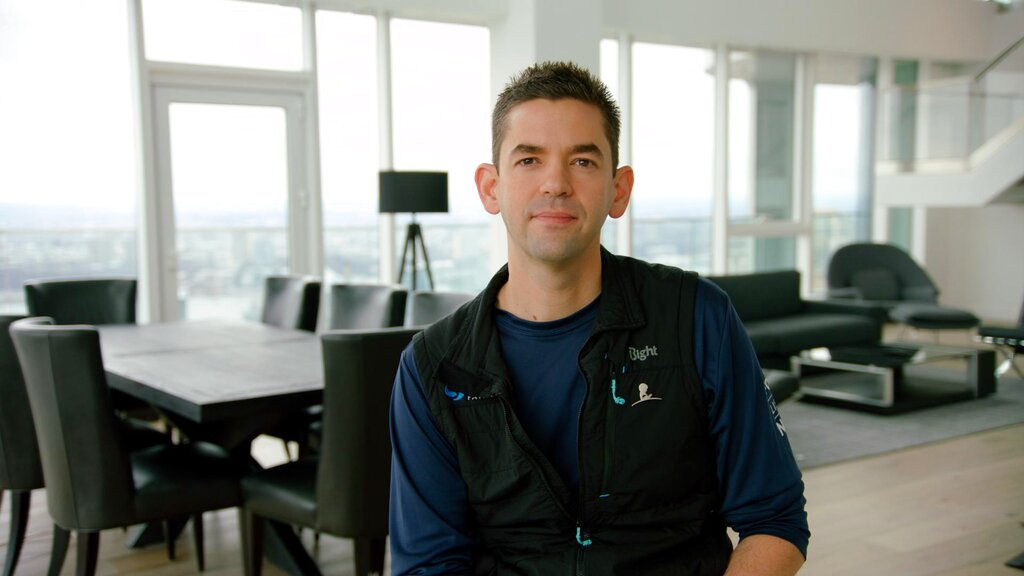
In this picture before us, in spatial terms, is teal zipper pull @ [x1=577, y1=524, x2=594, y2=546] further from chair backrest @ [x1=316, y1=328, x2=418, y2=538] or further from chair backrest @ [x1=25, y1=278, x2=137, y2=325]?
chair backrest @ [x1=25, y1=278, x2=137, y2=325]

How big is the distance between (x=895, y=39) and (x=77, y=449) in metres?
8.82

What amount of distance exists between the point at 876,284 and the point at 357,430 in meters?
6.58

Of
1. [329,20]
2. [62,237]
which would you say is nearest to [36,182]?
[62,237]

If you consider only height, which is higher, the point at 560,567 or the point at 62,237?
the point at 62,237

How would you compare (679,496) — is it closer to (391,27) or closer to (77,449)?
(77,449)

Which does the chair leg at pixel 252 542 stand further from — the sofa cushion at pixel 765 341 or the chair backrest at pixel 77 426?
the sofa cushion at pixel 765 341

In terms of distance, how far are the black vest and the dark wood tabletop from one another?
1408 millimetres

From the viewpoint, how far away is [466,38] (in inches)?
286

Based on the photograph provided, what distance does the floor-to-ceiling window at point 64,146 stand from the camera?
554cm

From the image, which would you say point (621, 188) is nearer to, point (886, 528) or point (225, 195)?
point (886, 528)

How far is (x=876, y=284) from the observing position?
811 centimetres

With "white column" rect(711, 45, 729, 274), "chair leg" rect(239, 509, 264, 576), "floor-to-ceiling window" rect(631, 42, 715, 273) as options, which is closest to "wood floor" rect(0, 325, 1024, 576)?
"chair leg" rect(239, 509, 264, 576)

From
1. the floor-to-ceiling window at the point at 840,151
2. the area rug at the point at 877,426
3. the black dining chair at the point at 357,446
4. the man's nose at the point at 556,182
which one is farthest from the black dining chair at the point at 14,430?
the floor-to-ceiling window at the point at 840,151

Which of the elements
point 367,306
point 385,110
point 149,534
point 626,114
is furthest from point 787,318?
point 149,534
